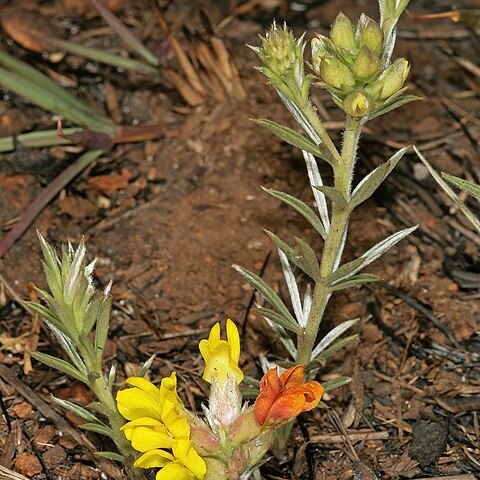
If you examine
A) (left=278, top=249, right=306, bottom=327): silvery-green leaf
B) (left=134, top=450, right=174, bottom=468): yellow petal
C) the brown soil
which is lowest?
the brown soil

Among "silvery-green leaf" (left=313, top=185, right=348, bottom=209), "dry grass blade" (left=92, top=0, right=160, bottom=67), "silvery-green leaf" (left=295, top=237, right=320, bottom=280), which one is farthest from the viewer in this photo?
"dry grass blade" (left=92, top=0, right=160, bottom=67)

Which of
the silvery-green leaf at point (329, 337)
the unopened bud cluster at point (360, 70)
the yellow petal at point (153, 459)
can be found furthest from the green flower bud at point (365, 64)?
the yellow petal at point (153, 459)

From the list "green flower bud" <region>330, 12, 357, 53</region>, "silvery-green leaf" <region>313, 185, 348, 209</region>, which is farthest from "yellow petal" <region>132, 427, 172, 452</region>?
"green flower bud" <region>330, 12, 357, 53</region>

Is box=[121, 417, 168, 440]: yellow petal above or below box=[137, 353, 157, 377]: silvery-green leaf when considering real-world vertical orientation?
above

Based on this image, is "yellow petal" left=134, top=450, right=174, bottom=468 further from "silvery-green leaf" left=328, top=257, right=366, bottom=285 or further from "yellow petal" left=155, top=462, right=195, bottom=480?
"silvery-green leaf" left=328, top=257, right=366, bottom=285

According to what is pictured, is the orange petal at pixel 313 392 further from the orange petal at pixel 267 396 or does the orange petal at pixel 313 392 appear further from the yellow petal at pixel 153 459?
the yellow petal at pixel 153 459

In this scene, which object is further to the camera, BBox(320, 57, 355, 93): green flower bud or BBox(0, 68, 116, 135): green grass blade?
BBox(0, 68, 116, 135): green grass blade
